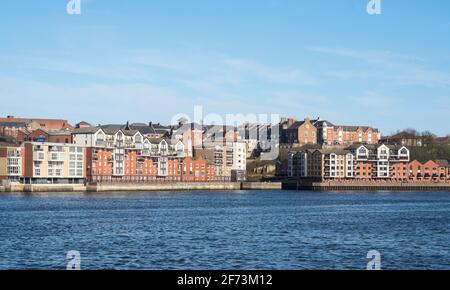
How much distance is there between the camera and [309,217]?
35.9 meters

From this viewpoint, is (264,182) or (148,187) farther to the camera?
(264,182)

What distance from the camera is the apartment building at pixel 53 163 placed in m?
68.9

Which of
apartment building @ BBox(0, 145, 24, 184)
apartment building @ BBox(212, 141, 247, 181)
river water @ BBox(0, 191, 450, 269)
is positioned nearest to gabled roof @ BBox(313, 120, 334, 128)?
apartment building @ BBox(212, 141, 247, 181)

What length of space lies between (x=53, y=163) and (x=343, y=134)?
2157 inches

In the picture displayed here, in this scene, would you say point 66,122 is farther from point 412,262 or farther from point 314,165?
point 412,262

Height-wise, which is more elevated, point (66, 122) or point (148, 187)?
point (66, 122)

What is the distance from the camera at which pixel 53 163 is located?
70.5m

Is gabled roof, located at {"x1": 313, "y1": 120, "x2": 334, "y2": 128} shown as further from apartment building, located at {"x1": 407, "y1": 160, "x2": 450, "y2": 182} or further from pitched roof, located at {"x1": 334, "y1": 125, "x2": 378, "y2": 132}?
apartment building, located at {"x1": 407, "y1": 160, "x2": 450, "y2": 182}

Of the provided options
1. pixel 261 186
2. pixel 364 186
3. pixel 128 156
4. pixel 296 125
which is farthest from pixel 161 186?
pixel 296 125

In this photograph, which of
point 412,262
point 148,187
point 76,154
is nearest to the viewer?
point 412,262

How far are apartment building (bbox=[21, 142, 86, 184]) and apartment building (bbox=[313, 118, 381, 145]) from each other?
151ft
